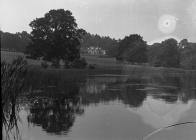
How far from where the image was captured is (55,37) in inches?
2717

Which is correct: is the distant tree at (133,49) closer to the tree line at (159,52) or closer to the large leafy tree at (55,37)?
the tree line at (159,52)

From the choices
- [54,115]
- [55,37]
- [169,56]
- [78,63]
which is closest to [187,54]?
[169,56]

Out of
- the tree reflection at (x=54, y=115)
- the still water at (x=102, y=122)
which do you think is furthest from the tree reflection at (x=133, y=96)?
the tree reflection at (x=54, y=115)

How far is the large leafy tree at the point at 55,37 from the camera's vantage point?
67.1m

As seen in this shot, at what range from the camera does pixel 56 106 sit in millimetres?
19734

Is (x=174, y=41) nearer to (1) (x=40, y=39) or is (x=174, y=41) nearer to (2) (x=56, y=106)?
(1) (x=40, y=39)

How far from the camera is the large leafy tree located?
6706 centimetres

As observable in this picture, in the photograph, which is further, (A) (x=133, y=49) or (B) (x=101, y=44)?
(B) (x=101, y=44)

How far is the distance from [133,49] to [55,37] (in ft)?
152

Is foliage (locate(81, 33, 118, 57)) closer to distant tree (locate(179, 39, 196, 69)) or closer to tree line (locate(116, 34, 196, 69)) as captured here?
tree line (locate(116, 34, 196, 69))

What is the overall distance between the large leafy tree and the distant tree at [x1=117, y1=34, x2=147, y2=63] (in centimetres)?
3581

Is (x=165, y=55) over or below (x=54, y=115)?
over

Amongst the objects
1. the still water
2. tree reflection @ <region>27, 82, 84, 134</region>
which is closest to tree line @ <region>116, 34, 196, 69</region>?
tree reflection @ <region>27, 82, 84, 134</region>

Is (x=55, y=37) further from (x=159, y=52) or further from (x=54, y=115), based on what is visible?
(x=159, y=52)
